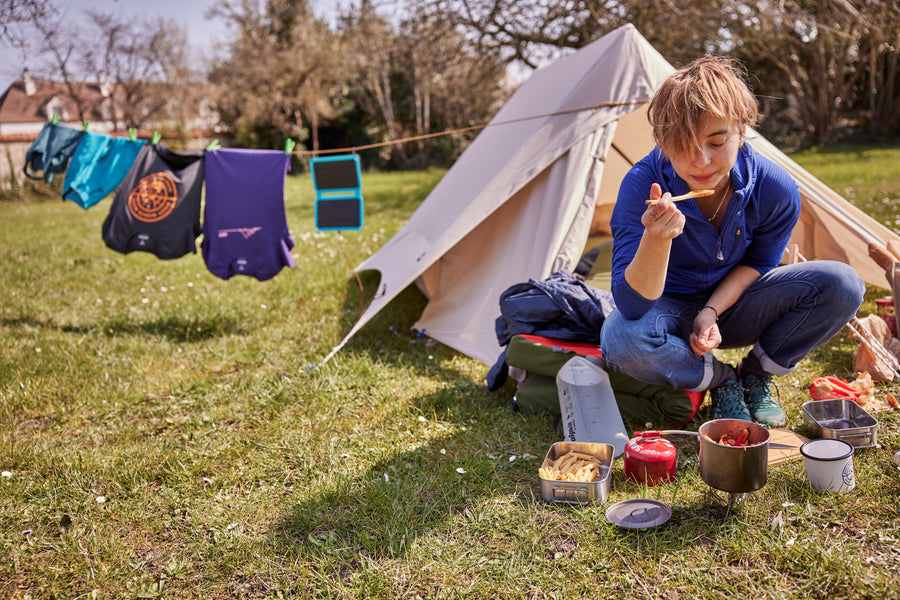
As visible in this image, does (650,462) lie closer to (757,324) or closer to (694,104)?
(757,324)

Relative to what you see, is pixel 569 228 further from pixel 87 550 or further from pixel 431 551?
pixel 87 550

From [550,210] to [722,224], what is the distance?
114 centimetres

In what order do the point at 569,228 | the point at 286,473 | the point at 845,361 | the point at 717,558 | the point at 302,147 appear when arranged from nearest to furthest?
the point at 717,558
the point at 286,473
the point at 845,361
the point at 569,228
the point at 302,147

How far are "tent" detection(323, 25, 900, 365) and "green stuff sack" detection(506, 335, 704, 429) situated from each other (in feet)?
1.76

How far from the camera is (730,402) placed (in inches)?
92.0

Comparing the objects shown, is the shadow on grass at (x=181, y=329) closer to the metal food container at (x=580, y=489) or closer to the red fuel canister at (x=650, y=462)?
the metal food container at (x=580, y=489)

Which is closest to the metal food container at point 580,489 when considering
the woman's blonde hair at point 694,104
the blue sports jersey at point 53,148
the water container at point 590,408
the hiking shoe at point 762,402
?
the water container at point 590,408

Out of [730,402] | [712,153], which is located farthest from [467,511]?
[712,153]

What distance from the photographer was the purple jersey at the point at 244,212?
3763 millimetres

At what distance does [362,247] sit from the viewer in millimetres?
6262

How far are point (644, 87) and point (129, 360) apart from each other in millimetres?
3025

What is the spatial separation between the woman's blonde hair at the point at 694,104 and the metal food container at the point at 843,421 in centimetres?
102

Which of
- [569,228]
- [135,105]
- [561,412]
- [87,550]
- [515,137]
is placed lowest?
[87,550]

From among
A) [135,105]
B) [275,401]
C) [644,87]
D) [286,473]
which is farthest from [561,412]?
[135,105]
